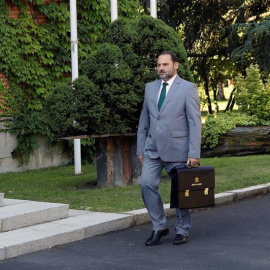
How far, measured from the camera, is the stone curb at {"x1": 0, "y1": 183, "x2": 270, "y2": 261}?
25.5 ft

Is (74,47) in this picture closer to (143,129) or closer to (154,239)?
(143,129)

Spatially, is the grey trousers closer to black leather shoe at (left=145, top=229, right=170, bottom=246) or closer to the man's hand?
black leather shoe at (left=145, top=229, right=170, bottom=246)

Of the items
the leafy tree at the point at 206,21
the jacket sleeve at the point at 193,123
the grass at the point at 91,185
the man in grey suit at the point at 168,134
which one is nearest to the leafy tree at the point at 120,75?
the grass at the point at 91,185

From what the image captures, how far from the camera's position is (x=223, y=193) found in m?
11.3

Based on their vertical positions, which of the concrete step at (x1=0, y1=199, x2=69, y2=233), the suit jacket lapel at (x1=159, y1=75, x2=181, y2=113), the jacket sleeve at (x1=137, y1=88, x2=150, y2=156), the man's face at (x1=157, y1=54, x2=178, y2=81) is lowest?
the concrete step at (x1=0, y1=199, x2=69, y2=233)

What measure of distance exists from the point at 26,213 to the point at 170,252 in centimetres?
191

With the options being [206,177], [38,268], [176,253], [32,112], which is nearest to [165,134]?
[206,177]

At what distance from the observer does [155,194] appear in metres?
8.04

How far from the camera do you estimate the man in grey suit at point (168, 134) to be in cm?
798

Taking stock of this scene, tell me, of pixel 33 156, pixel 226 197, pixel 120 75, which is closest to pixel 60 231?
pixel 226 197

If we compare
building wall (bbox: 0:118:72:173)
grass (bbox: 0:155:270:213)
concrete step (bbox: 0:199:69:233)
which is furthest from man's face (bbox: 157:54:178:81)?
building wall (bbox: 0:118:72:173)

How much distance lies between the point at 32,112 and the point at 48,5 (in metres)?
2.23

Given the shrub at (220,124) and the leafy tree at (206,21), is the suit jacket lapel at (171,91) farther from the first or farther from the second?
the leafy tree at (206,21)

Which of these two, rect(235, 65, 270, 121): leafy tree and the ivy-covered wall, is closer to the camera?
the ivy-covered wall
